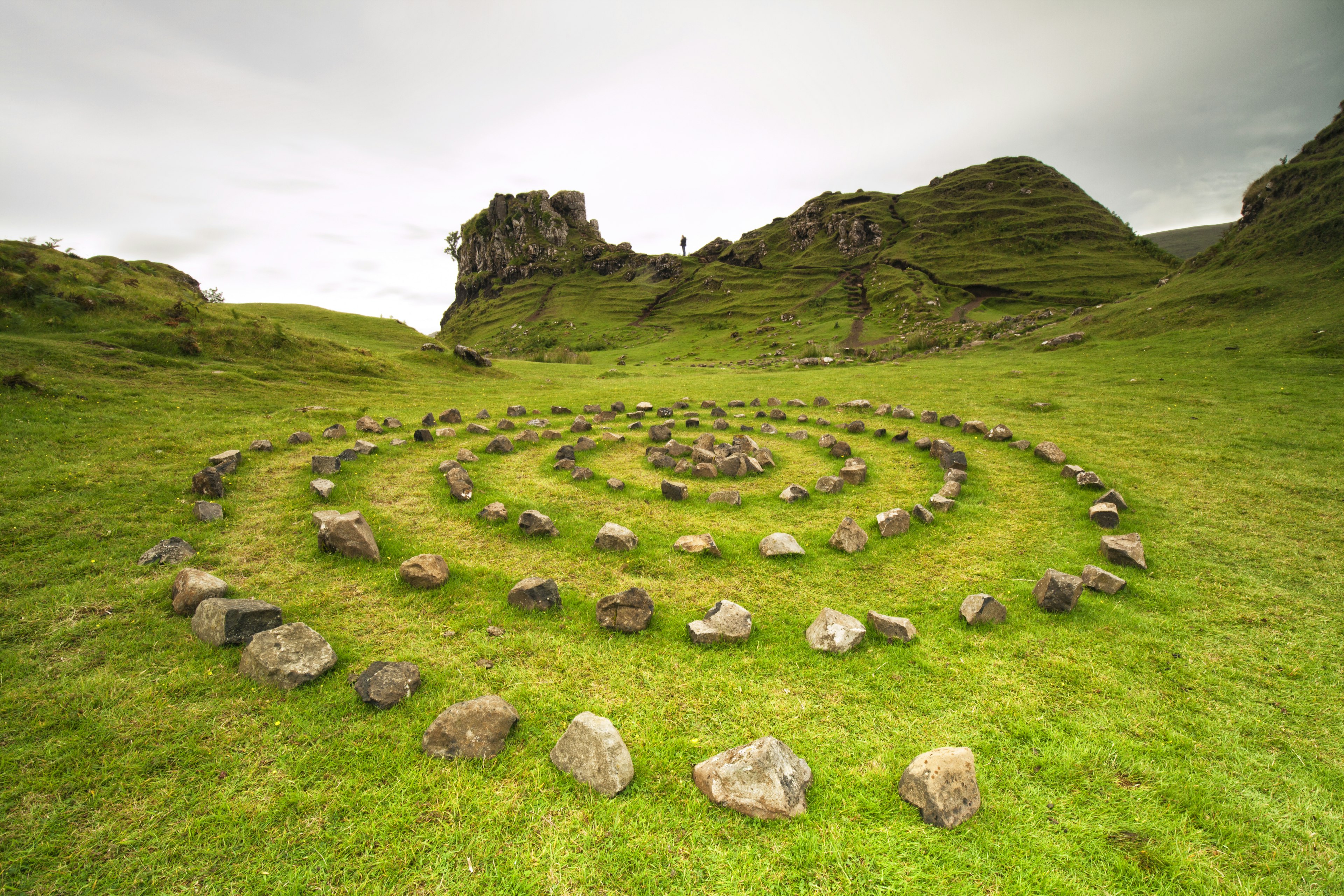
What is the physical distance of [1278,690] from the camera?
14.4 feet

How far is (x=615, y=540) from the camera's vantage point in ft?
23.8

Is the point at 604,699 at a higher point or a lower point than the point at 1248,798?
higher

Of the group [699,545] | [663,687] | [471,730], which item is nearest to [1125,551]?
[699,545]

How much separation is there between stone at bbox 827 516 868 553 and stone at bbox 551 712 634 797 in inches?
183

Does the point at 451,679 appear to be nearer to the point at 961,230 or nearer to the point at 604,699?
the point at 604,699

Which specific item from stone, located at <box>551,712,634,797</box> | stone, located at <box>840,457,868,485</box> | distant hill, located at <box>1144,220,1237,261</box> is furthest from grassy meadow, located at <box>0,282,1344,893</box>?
distant hill, located at <box>1144,220,1237,261</box>

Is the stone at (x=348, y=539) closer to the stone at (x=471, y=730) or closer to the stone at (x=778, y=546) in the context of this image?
the stone at (x=471, y=730)

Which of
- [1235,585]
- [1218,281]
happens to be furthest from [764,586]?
[1218,281]

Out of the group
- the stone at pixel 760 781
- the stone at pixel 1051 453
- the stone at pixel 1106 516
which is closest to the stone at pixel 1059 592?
the stone at pixel 1106 516

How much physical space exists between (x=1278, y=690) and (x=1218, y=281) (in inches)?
1623

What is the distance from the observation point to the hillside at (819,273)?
62.8m

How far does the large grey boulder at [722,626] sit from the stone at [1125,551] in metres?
5.35

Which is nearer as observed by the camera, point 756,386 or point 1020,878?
point 1020,878

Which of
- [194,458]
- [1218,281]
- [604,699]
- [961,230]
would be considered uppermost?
[961,230]
